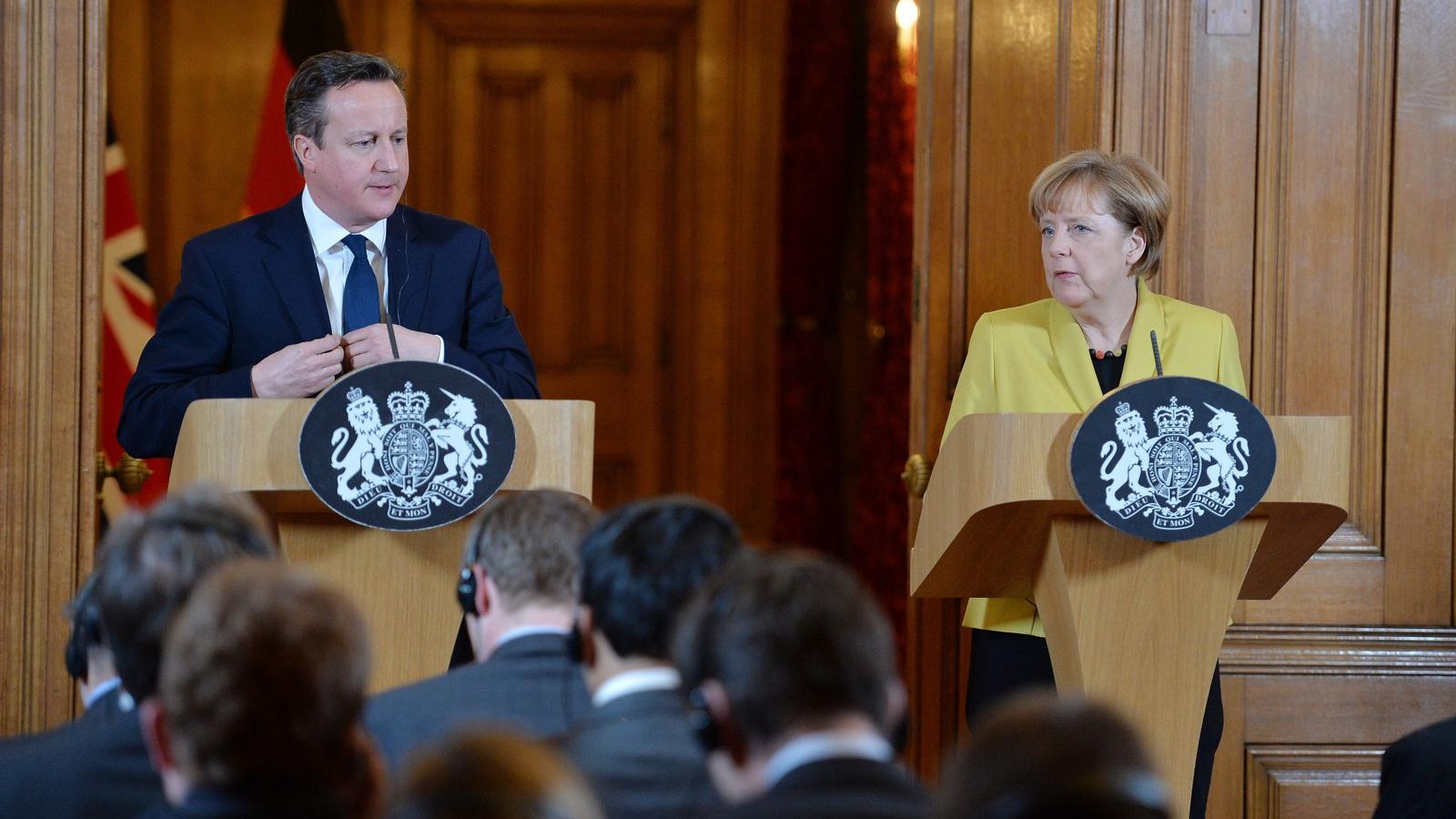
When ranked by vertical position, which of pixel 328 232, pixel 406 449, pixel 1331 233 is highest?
pixel 1331 233

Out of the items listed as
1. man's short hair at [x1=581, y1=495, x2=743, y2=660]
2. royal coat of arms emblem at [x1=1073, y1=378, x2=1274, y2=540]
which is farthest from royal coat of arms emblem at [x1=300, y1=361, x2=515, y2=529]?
royal coat of arms emblem at [x1=1073, y1=378, x2=1274, y2=540]

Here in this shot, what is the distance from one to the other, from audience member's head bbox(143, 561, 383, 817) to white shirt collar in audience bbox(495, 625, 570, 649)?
28.4 inches

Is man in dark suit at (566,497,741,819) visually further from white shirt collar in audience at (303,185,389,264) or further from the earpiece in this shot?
white shirt collar in audience at (303,185,389,264)

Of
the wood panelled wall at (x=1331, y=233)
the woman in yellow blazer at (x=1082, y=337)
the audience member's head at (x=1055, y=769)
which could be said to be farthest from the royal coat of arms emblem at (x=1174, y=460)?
the wood panelled wall at (x=1331, y=233)

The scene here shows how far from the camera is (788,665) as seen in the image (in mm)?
1448

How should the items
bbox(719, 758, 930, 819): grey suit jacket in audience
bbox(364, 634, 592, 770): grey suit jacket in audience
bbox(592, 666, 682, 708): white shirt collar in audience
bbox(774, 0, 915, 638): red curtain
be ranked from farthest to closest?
bbox(774, 0, 915, 638): red curtain, bbox(364, 634, 592, 770): grey suit jacket in audience, bbox(592, 666, 682, 708): white shirt collar in audience, bbox(719, 758, 930, 819): grey suit jacket in audience

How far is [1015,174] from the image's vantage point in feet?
13.1

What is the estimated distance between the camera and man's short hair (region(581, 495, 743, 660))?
189cm

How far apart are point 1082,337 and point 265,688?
2.12m

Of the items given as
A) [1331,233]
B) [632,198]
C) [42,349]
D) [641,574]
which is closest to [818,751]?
[641,574]

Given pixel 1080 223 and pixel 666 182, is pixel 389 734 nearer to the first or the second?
pixel 1080 223

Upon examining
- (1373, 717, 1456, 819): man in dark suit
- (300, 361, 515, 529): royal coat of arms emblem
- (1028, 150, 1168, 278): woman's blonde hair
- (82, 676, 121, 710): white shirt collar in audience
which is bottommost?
(1373, 717, 1456, 819): man in dark suit

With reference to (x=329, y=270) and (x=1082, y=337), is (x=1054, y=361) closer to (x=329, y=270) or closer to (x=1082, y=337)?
(x=1082, y=337)

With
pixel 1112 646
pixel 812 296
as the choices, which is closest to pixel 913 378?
pixel 1112 646
